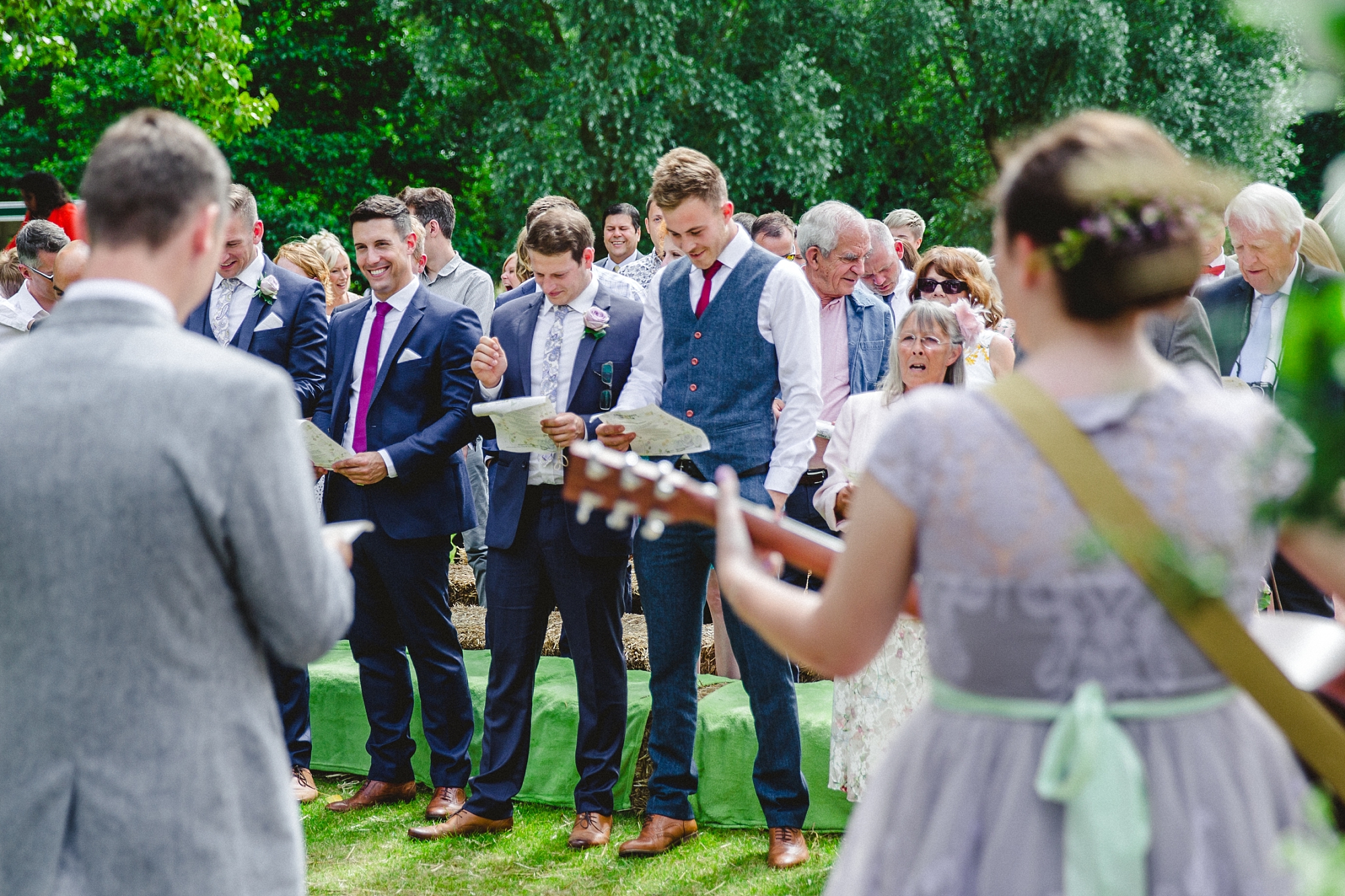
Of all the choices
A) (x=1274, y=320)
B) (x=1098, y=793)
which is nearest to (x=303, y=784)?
(x=1274, y=320)

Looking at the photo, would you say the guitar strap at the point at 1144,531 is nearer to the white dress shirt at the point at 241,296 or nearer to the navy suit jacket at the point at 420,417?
the navy suit jacket at the point at 420,417

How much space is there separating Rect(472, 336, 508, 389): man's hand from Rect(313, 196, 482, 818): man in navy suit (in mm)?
296

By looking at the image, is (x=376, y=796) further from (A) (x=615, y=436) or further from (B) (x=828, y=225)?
(B) (x=828, y=225)

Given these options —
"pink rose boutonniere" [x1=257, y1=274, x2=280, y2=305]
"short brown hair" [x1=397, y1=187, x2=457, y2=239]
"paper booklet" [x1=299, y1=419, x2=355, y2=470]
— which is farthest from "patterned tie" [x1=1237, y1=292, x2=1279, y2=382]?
"short brown hair" [x1=397, y1=187, x2=457, y2=239]

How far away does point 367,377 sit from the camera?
17.6ft

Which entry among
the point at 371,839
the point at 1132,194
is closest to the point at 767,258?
the point at 371,839

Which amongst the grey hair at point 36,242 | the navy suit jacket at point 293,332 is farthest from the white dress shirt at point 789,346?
the grey hair at point 36,242

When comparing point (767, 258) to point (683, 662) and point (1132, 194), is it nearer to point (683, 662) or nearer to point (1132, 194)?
point (683, 662)

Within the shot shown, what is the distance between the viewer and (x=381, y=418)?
532cm

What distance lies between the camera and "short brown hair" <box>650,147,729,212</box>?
4723mm

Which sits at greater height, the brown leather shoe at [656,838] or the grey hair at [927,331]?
the grey hair at [927,331]

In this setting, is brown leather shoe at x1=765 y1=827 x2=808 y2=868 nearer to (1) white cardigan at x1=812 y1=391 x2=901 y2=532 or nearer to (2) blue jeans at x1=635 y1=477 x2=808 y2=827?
(2) blue jeans at x1=635 y1=477 x2=808 y2=827

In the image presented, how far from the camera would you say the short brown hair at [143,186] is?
200cm

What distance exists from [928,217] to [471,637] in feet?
63.3
